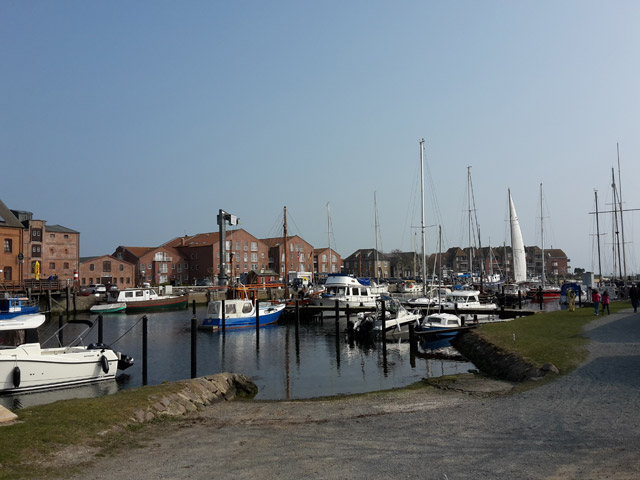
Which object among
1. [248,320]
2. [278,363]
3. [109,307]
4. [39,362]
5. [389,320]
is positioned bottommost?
[278,363]

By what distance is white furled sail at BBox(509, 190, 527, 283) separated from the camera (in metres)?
83.1

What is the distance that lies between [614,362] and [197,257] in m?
108

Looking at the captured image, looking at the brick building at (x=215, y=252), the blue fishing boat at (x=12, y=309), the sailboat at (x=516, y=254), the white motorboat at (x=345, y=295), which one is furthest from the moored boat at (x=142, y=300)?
the sailboat at (x=516, y=254)

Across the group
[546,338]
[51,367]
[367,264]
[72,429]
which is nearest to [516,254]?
[546,338]

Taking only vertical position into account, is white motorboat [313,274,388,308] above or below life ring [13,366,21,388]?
above

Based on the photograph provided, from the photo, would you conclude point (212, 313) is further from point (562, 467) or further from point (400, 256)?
point (400, 256)

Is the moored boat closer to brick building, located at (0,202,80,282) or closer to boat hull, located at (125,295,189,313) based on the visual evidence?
boat hull, located at (125,295,189,313)

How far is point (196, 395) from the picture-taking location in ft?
57.1

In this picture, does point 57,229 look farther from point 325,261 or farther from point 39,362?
point 39,362

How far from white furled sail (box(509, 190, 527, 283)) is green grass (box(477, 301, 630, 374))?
44077 mm

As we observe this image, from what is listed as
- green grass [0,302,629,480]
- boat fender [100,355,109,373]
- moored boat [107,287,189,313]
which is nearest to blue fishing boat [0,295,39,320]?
moored boat [107,287,189,313]

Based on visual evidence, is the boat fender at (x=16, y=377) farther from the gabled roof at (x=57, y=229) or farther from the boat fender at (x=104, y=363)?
the gabled roof at (x=57, y=229)

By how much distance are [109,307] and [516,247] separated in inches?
2395

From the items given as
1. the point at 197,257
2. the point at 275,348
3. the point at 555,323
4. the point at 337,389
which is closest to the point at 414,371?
the point at 337,389
